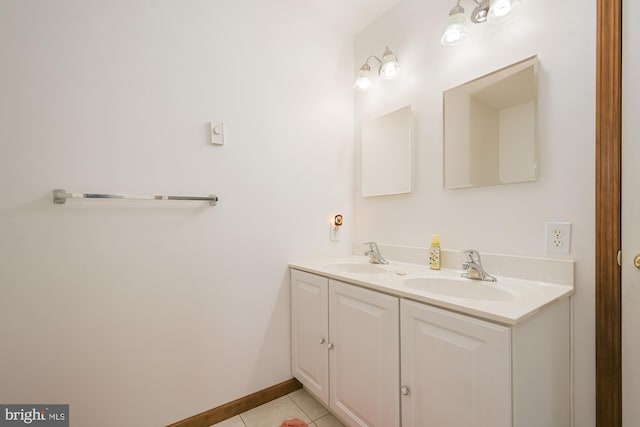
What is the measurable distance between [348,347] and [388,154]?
117 centimetres

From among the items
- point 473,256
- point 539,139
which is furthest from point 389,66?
point 473,256

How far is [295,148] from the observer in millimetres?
1816

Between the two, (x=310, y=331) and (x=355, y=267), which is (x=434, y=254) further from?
(x=310, y=331)

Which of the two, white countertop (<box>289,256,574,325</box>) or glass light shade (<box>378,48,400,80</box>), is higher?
glass light shade (<box>378,48,400,80</box>)

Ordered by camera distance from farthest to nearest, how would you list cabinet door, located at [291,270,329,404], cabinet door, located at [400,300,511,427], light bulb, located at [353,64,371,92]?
light bulb, located at [353,64,371,92], cabinet door, located at [291,270,329,404], cabinet door, located at [400,300,511,427]

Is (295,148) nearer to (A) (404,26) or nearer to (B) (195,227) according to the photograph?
(B) (195,227)

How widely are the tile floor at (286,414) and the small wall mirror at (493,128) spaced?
139 cm

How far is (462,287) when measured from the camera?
1.28m

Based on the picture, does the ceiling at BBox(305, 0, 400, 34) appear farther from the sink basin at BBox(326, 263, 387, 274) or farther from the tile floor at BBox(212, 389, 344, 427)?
the tile floor at BBox(212, 389, 344, 427)

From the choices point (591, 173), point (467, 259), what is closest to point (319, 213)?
point (467, 259)

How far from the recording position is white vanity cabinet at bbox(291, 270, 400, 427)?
112cm

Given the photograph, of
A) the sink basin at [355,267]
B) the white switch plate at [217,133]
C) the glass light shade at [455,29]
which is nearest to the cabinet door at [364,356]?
the sink basin at [355,267]

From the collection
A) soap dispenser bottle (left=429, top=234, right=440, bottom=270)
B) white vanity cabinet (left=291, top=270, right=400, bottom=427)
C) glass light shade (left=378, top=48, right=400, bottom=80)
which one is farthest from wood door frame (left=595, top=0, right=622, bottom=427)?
glass light shade (left=378, top=48, right=400, bottom=80)

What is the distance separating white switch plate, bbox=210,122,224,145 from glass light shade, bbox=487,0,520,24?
1.37 meters
